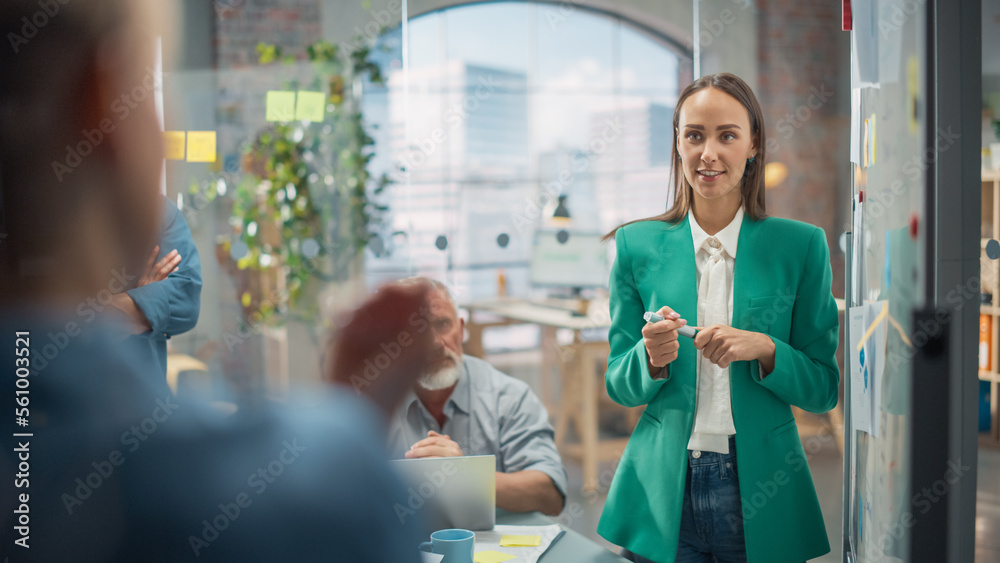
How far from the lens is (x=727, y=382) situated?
4.58 ft

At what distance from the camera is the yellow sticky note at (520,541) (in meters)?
1.40

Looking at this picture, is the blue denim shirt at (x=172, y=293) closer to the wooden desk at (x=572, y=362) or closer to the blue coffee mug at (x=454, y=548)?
the blue coffee mug at (x=454, y=548)

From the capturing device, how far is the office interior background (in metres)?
3.09

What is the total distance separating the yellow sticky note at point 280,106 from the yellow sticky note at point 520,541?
93.4 inches

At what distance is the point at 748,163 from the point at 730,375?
0.42 metres

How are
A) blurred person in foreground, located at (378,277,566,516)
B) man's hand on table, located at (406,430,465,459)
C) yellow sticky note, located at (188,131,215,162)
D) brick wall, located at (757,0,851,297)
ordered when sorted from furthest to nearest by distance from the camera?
brick wall, located at (757,0,851,297) < yellow sticky note, located at (188,131,215,162) < blurred person in foreground, located at (378,277,566,516) < man's hand on table, located at (406,430,465,459)

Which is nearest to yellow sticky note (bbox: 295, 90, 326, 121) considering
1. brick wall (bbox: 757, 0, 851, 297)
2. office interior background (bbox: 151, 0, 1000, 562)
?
office interior background (bbox: 151, 0, 1000, 562)

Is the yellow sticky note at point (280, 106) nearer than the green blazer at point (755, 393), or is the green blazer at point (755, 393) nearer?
the green blazer at point (755, 393)

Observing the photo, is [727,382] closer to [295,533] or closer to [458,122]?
[295,533]

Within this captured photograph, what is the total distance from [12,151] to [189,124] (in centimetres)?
267

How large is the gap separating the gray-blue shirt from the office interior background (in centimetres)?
110

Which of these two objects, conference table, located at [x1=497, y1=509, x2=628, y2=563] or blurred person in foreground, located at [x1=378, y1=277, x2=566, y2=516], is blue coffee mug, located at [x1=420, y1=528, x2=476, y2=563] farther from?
blurred person in foreground, located at [x1=378, y1=277, x2=566, y2=516]

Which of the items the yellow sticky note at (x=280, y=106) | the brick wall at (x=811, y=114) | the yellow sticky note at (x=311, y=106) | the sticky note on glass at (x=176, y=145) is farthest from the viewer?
the yellow sticky note at (x=311, y=106)

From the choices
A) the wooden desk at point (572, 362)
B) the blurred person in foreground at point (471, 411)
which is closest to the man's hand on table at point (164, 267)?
the blurred person in foreground at point (471, 411)
